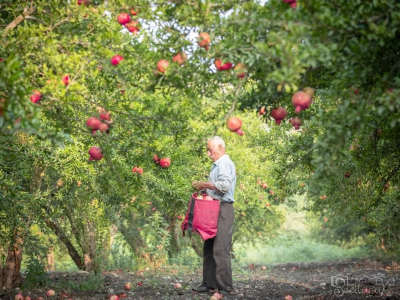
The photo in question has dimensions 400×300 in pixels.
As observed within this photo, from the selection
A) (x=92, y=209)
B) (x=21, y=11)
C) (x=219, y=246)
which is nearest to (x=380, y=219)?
(x=219, y=246)

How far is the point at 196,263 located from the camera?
603 inches

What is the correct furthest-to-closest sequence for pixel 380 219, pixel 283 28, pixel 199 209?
pixel 380 219 < pixel 199 209 < pixel 283 28

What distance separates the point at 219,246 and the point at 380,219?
15.4 ft

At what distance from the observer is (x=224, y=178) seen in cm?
657

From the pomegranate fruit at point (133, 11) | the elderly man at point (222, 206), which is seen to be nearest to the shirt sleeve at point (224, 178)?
the elderly man at point (222, 206)

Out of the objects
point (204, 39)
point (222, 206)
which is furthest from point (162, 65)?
point (222, 206)

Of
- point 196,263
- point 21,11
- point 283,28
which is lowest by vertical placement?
point 196,263

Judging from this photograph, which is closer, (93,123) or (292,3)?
(292,3)

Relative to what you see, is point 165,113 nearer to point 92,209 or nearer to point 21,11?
point 21,11

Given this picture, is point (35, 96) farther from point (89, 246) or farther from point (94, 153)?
point (89, 246)

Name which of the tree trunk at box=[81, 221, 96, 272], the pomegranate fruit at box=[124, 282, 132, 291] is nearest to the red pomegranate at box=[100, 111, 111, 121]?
the pomegranate fruit at box=[124, 282, 132, 291]

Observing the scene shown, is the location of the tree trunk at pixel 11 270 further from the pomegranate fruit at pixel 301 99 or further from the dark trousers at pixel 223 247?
the pomegranate fruit at pixel 301 99

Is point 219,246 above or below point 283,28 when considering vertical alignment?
below

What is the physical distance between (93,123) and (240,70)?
145 cm
